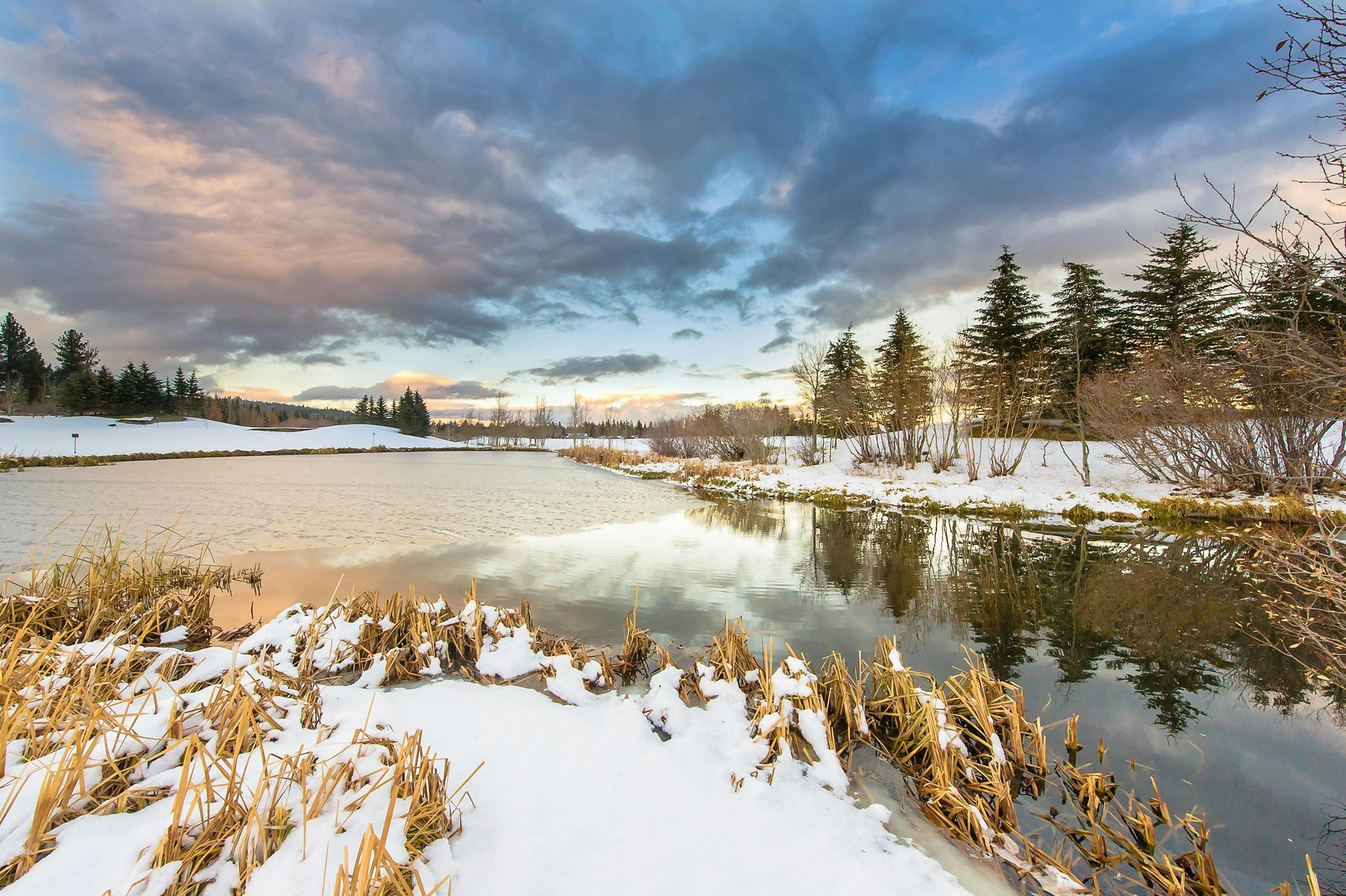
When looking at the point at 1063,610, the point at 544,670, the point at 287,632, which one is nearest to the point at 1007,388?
the point at 1063,610

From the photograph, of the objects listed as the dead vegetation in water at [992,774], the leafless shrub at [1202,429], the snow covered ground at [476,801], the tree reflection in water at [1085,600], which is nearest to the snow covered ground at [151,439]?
the snow covered ground at [476,801]

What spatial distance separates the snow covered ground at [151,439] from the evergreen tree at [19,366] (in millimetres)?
9073

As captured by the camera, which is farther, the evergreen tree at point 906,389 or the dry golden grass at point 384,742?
the evergreen tree at point 906,389

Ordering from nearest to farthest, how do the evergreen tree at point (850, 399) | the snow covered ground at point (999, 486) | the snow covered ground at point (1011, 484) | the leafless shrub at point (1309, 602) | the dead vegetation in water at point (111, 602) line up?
1. the leafless shrub at point (1309, 602)
2. the dead vegetation in water at point (111, 602)
3. the snow covered ground at point (999, 486)
4. the snow covered ground at point (1011, 484)
5. the evergreen tree at point (850, 399)

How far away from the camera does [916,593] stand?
725 centimetres

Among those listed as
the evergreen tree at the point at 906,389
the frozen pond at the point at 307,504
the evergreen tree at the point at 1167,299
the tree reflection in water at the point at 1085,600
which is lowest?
the tree reflection in water at the point at 1085,600

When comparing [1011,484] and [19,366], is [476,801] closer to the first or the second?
[1011,484]

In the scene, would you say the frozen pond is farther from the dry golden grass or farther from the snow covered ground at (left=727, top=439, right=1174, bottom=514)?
the snow covered ground at (left=727, top=439, right=1174, bottom=514)

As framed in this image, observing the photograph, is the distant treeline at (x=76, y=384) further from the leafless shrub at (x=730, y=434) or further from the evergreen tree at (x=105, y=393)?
the leafless shrub at (x=730, y=434)

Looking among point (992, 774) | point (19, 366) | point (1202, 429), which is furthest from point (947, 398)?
point (19, 366)

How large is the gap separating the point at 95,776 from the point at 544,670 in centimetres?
250

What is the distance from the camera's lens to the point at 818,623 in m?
6.00

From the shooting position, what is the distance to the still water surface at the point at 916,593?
3646 millimetres

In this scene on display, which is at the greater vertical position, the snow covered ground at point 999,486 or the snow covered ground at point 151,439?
the snow covered ground at point 151,439
